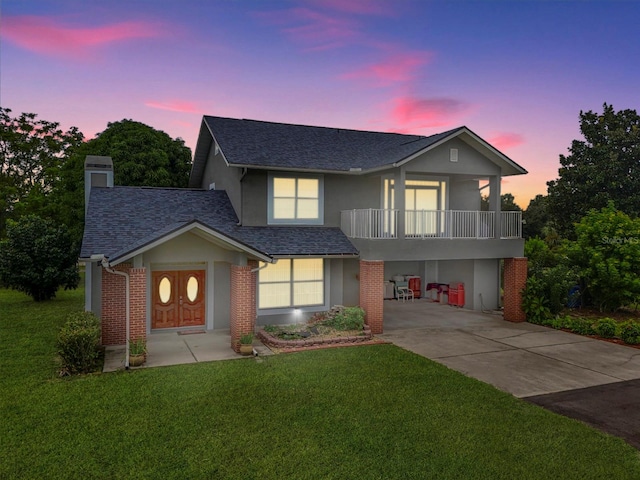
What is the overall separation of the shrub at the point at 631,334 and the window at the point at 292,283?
1021cm

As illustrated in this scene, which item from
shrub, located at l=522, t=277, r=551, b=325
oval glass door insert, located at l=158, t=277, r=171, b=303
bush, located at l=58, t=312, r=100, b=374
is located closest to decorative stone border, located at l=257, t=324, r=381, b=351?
oval glass door insert, located at l=158, t=277, r=171, b=303

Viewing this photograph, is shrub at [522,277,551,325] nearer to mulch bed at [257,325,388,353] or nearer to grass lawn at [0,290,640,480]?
mulch bed at [257,325,388,353]

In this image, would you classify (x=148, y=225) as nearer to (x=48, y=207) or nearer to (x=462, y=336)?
(x=462, y=336)

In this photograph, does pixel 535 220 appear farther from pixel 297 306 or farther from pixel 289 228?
pixel 297 306

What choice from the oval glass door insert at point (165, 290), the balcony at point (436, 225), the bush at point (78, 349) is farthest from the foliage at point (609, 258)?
the bush at point (78, 349)

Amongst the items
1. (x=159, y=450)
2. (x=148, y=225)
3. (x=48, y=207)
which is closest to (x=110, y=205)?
(x=148, y=225)

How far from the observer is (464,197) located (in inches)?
805

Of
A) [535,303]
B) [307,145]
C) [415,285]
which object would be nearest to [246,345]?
[307,145]

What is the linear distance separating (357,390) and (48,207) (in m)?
36.6

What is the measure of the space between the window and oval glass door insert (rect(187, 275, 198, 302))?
222 centimetres

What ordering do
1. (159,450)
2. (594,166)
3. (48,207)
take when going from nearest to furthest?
(159,450)
(594,166)
(48,207)

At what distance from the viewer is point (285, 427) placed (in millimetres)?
7902

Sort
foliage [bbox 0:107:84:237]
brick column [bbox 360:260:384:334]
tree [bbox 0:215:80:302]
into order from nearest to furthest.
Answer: brick column [bbox 360:260:384:334]
tree [bbox 0:215:80:302]
foliage [bbox 0:107:84:237]

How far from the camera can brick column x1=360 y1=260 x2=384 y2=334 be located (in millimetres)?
15594
